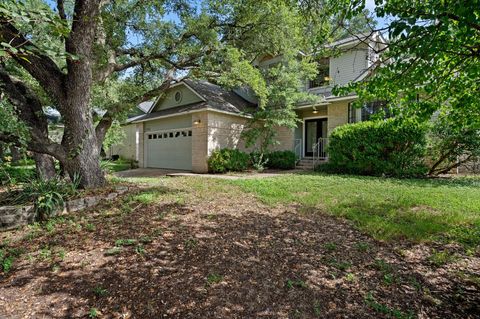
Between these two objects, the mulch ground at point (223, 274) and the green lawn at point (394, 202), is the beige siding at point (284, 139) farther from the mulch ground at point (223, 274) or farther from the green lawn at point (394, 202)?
the mulch ground at point (223, 274)

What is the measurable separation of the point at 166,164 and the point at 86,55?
10012 mm

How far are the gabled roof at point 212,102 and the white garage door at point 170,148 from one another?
1.13m

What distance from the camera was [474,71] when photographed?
3332mm

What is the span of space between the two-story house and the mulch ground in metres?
8.65

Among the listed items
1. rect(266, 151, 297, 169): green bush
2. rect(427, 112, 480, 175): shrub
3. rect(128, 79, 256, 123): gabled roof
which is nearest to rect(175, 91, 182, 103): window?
rect(128, 79, 256, 123): gabled roof

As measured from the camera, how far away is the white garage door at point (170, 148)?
14.3 meters

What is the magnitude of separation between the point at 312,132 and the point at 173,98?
869 centimetres

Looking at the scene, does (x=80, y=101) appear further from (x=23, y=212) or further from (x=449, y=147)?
(x=449, y=147)

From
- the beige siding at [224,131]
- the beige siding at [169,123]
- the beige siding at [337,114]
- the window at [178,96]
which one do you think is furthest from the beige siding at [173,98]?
the beige siding at [337,114]

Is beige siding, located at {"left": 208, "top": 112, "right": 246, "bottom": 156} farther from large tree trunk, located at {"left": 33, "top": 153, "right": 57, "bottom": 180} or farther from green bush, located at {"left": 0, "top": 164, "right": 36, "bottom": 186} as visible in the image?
green bush, located at {"left": 0, "top": 164, "right": 36, "bottom": 186}

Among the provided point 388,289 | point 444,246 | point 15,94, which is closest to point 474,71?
point 444,246

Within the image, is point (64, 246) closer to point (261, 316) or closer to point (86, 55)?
point (261, 316)

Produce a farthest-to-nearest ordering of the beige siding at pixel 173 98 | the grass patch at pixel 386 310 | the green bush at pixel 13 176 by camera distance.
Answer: the beige siding at pixel 173 98
the green bush at pixel 13 176
the grass patch at pixel 386 310

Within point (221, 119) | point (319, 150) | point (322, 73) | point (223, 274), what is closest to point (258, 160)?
point (221, 119)
